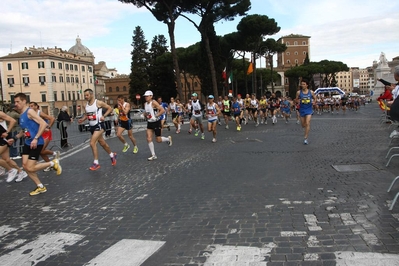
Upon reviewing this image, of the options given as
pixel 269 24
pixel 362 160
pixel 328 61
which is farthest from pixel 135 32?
pixel 362 160

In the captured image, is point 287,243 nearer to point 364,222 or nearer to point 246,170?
point 364,222

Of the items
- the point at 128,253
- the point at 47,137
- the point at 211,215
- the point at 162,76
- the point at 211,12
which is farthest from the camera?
the point at 162,76

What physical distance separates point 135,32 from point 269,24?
41665 millimetres

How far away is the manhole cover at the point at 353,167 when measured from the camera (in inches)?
311

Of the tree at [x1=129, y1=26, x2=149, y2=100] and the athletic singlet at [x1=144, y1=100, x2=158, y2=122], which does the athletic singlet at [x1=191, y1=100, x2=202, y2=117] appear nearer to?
the athletic singlet at [x1=144, y1=100, x2=158, y2=122]

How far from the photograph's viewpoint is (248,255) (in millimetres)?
3873

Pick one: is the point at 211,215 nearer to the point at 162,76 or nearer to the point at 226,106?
the point at 226,106

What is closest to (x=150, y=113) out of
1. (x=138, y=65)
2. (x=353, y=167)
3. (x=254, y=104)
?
(x=353, y=167)

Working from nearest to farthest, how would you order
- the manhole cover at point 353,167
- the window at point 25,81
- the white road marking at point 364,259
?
the white road marking at point 364,259 → the manhole cover at point 353,167 → the window at point 25,81

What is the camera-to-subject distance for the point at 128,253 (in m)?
4.07

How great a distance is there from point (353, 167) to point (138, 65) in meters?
78.5

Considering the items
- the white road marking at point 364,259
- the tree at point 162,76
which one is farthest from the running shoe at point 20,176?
the tree at point 162,76

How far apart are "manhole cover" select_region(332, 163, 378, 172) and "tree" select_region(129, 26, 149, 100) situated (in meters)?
74.8

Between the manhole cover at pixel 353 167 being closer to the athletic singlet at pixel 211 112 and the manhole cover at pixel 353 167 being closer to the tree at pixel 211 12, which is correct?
the athletic singlet at pixel 211 112
